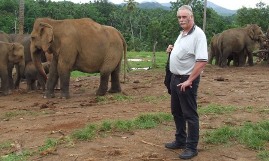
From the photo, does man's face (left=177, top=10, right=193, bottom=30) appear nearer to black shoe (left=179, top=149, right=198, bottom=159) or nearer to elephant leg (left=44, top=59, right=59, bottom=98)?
black shoe (left=179, top=149, right=198, bottom=159)

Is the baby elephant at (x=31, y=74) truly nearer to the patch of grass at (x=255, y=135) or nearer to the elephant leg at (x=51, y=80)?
the elephant leg at (x=51, y=80)

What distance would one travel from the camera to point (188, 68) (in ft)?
20.1

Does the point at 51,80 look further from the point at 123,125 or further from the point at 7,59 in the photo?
the point at 123,125

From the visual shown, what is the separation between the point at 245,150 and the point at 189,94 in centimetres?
138

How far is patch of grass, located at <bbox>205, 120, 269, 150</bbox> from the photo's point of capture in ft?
22.4

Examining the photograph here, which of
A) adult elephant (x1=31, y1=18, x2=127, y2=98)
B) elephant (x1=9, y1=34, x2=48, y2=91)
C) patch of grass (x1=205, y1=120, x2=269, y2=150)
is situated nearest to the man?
patch of grass (x1=205, y1=120, x2=269, y2=150)

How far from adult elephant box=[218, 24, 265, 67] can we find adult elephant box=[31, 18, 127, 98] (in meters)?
8.82

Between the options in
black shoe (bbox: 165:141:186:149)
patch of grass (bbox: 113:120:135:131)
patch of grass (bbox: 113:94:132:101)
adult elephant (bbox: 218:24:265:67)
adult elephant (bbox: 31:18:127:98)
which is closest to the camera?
black shoe (bbox: 165:141:186:149)

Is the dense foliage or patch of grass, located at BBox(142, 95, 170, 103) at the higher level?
the dense foliage

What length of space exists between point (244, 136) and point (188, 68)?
1768 millimetres

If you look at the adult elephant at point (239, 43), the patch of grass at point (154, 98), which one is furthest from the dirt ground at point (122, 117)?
the adult elephant at point (239, 43)

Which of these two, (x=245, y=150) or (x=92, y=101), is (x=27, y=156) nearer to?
(x=245, y=150)

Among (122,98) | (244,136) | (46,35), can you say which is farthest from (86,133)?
(46,35)

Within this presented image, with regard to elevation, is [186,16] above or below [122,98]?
above
